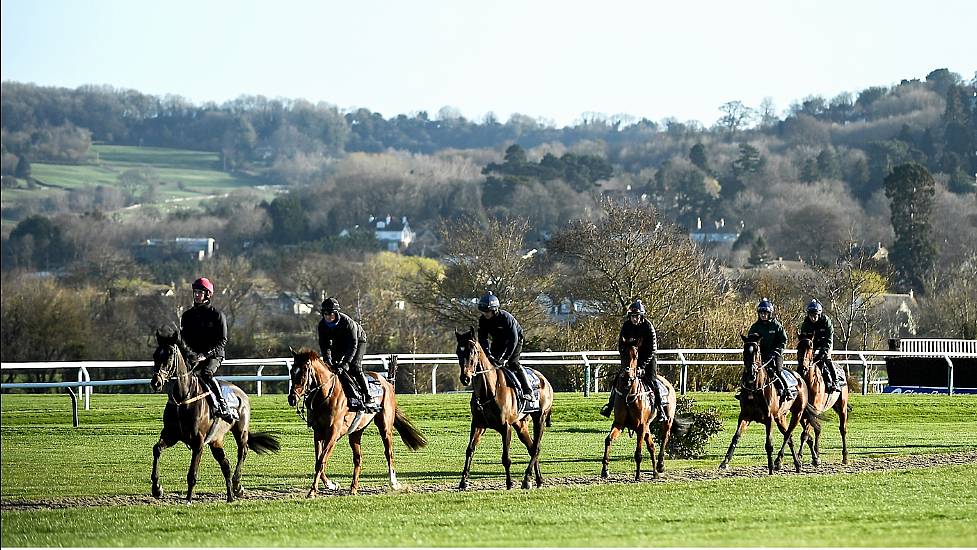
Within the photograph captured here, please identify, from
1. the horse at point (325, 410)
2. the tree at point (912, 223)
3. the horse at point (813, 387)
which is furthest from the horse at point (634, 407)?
the tree at point (912, 223)

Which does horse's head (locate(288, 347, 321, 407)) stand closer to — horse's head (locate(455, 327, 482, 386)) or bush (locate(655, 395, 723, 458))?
horse's head (locate(455, 327, 482, 386))

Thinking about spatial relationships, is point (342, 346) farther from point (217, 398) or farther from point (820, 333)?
point (820, 333)

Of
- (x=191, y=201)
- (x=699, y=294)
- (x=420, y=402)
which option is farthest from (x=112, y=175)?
(x=420, y=402)

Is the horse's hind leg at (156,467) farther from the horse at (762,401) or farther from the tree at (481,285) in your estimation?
the tree at (481,285)

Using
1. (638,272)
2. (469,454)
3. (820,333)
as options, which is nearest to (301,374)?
(469,454)

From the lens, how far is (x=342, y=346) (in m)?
18.2

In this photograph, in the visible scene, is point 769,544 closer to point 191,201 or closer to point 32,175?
point 32,175

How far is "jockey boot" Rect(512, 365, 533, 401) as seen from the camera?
1900cm

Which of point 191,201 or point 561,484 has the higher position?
point 191,201

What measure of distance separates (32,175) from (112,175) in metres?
20.1

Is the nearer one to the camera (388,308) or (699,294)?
(699,294)

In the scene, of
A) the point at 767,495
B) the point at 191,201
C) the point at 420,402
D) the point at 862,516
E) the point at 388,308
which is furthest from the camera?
the point at 191,201

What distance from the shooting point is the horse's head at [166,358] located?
1647cm

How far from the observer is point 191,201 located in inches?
7392
